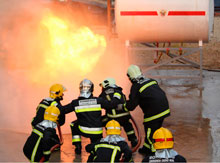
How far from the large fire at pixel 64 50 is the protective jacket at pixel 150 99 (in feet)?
21.0

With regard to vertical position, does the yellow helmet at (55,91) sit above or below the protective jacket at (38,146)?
above

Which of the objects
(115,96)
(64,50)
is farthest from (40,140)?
(64,50)

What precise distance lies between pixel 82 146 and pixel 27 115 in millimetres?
3469

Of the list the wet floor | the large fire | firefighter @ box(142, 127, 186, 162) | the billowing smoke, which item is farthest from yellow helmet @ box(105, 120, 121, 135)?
the large fire

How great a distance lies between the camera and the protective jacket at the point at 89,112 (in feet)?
21.4

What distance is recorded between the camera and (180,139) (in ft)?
25.3

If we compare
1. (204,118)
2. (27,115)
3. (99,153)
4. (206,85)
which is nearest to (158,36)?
(206,85)

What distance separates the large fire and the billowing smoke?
0.10 feet

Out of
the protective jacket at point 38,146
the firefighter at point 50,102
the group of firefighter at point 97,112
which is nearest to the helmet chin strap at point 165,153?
the group of firefighter at point 97,112

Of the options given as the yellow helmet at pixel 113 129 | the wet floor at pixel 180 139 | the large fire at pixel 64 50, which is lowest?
the wet floor at pixel 180 139

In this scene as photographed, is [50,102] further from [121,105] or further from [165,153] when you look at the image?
[165,153]

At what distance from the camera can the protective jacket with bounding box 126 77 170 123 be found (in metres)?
6.66

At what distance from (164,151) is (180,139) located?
126 inches

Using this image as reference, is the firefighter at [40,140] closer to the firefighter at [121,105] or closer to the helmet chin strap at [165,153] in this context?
the firefighter at [121,105]
